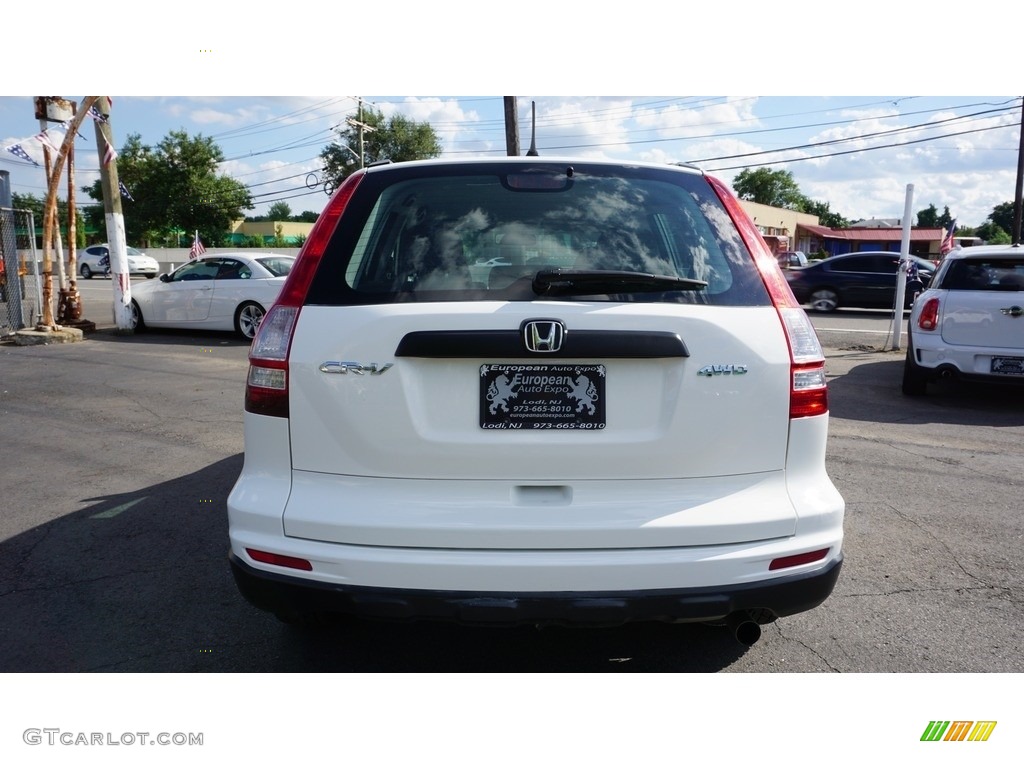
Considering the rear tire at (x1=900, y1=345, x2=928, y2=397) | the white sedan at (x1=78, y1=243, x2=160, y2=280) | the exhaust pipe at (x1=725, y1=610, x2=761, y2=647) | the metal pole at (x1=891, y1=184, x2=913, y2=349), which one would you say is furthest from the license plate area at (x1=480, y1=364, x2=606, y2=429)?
the white sedan at (x1=78, y1=243, x2=160, y2=280)

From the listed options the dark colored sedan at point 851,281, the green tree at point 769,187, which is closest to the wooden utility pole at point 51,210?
the dark colored sedan at point 851,281

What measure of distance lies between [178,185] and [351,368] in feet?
208

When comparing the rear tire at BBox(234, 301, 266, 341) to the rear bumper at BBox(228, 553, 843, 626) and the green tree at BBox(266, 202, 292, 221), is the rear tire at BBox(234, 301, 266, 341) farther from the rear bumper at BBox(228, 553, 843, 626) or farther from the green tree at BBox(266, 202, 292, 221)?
the green tree at BBox(266, 202, 292, 221)

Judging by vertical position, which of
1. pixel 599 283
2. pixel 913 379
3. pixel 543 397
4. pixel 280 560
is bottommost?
pixel 913 379

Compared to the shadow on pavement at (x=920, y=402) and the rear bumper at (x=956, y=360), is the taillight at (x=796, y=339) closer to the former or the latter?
the shadow on pavement at (x=920, y=402)

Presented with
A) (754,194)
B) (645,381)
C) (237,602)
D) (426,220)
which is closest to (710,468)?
(645,381)

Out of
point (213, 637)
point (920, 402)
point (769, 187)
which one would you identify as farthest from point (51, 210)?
point (769, 187)

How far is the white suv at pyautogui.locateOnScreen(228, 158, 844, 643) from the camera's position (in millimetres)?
2322

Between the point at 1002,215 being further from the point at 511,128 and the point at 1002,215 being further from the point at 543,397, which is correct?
the point at 543,397

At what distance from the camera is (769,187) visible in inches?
4119

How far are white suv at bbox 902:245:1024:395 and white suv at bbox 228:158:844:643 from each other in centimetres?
625

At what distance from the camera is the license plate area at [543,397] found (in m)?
2.39

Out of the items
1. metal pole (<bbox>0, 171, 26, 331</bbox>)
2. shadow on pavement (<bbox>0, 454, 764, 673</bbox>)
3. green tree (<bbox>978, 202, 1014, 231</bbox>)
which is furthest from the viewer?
green tree (<bbox>978, 202, 1014, 231</bbox>)

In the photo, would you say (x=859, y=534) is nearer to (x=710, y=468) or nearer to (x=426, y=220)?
(x=710, y=468)
